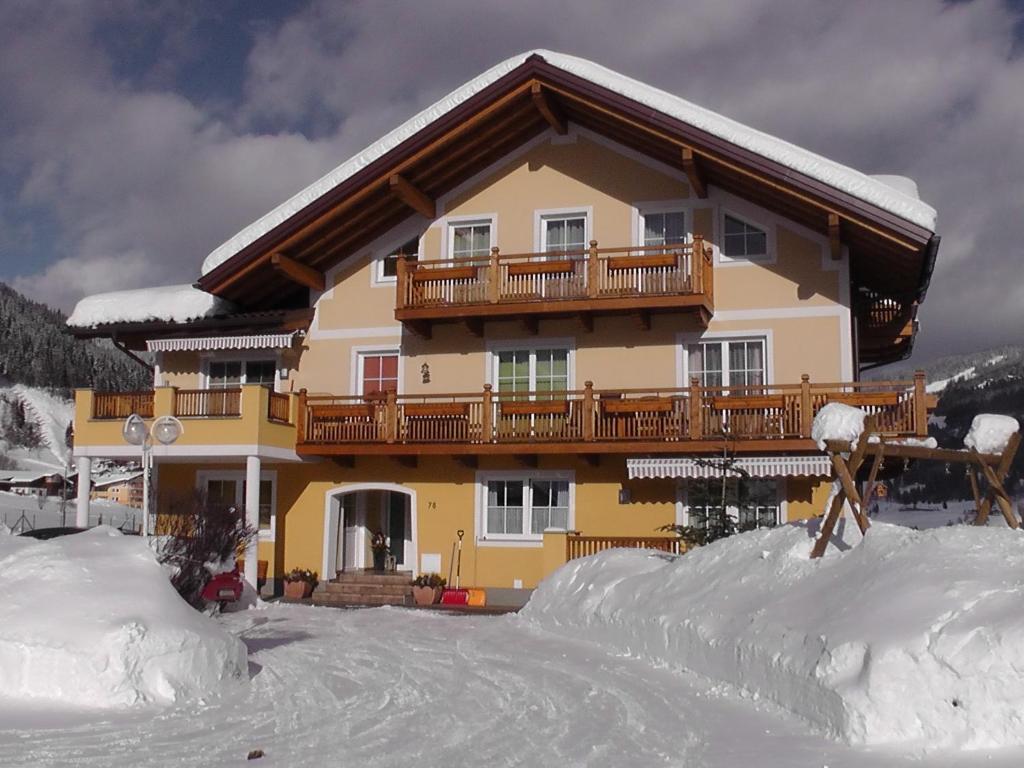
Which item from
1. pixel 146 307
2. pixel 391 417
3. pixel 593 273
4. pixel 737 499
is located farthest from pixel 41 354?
pixel 737 499

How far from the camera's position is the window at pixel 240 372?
23281 mm

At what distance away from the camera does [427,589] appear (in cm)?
2009

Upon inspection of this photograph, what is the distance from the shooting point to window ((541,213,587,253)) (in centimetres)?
2178

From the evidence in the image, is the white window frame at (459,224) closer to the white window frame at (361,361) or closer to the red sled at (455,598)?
the white window frame at (361,361)

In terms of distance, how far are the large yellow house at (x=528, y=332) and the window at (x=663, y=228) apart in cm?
5

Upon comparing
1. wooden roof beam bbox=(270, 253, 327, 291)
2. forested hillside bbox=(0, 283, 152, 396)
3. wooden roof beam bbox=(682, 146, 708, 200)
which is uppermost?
forested hillside bbox=(0, 283, 152, 396)

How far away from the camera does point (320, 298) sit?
23.0 meters

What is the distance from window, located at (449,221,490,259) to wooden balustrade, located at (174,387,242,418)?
5509mm

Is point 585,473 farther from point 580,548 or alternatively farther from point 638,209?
point 638,209

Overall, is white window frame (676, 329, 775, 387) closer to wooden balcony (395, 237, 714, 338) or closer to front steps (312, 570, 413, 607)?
wooden balcony (395, 237, 714, 338)

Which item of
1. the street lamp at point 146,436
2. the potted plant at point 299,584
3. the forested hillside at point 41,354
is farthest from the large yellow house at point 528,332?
the forested hillside at point 41,354

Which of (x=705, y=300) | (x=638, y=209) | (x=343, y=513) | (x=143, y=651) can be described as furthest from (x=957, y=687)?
(x=343, y=513)

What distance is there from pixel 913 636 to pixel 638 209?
14.8m

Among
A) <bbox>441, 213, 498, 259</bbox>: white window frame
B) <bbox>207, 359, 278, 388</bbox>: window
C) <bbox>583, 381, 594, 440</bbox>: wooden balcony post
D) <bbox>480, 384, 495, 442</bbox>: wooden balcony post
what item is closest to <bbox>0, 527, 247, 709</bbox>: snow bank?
<bbox>480, 384, 495, 442</bbox>: wooden balcony post
